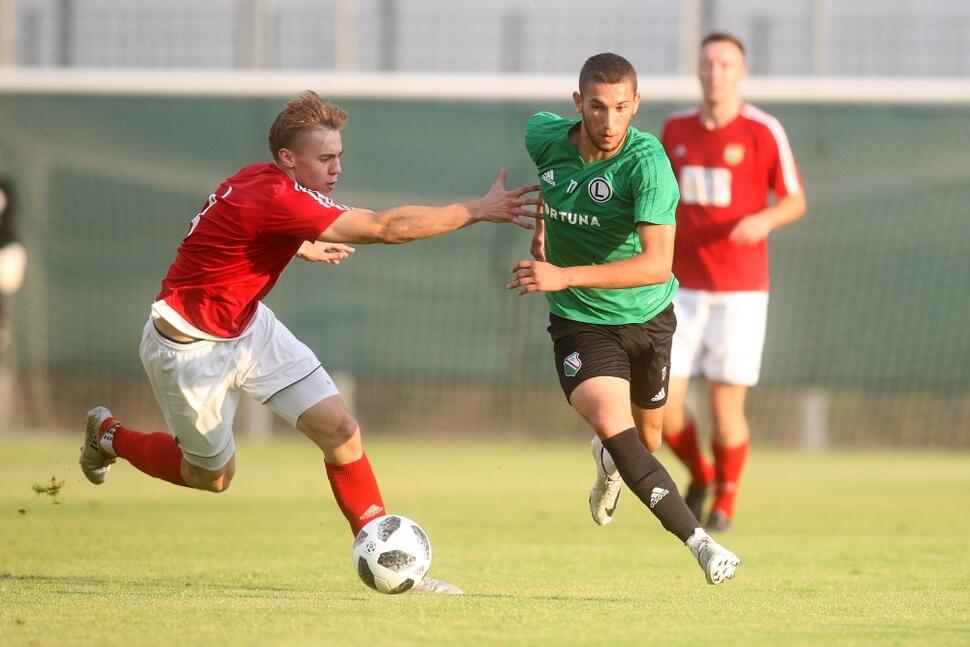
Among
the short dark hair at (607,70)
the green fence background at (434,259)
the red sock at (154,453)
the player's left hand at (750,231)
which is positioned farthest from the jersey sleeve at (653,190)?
the green fence background at (434,259)

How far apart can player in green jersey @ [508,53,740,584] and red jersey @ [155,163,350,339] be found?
88 centimetres

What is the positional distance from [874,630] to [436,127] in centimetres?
1129

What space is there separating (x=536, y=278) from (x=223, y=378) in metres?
1.49

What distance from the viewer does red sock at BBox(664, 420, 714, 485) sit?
8625 millimetres

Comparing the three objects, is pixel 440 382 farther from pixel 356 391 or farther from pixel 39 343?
pixel 39 343

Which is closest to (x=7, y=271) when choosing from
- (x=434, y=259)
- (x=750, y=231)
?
(x=434, y=259)

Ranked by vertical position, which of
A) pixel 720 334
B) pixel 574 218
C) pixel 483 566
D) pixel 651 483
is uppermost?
pixel 574 218

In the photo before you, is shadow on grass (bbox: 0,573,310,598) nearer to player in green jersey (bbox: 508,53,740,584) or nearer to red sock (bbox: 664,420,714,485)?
player in green jersey (bbox: 508,53,740,584)

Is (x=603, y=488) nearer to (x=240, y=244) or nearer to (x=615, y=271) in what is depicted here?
(x=615, y=271)

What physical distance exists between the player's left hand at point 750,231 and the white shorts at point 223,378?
269 centimetres

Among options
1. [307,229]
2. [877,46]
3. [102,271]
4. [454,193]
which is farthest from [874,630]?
[102,271]

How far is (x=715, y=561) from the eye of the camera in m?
5.49

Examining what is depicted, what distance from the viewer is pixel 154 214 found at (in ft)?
52.6

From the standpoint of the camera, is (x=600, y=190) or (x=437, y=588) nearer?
(x=437, y=588)
